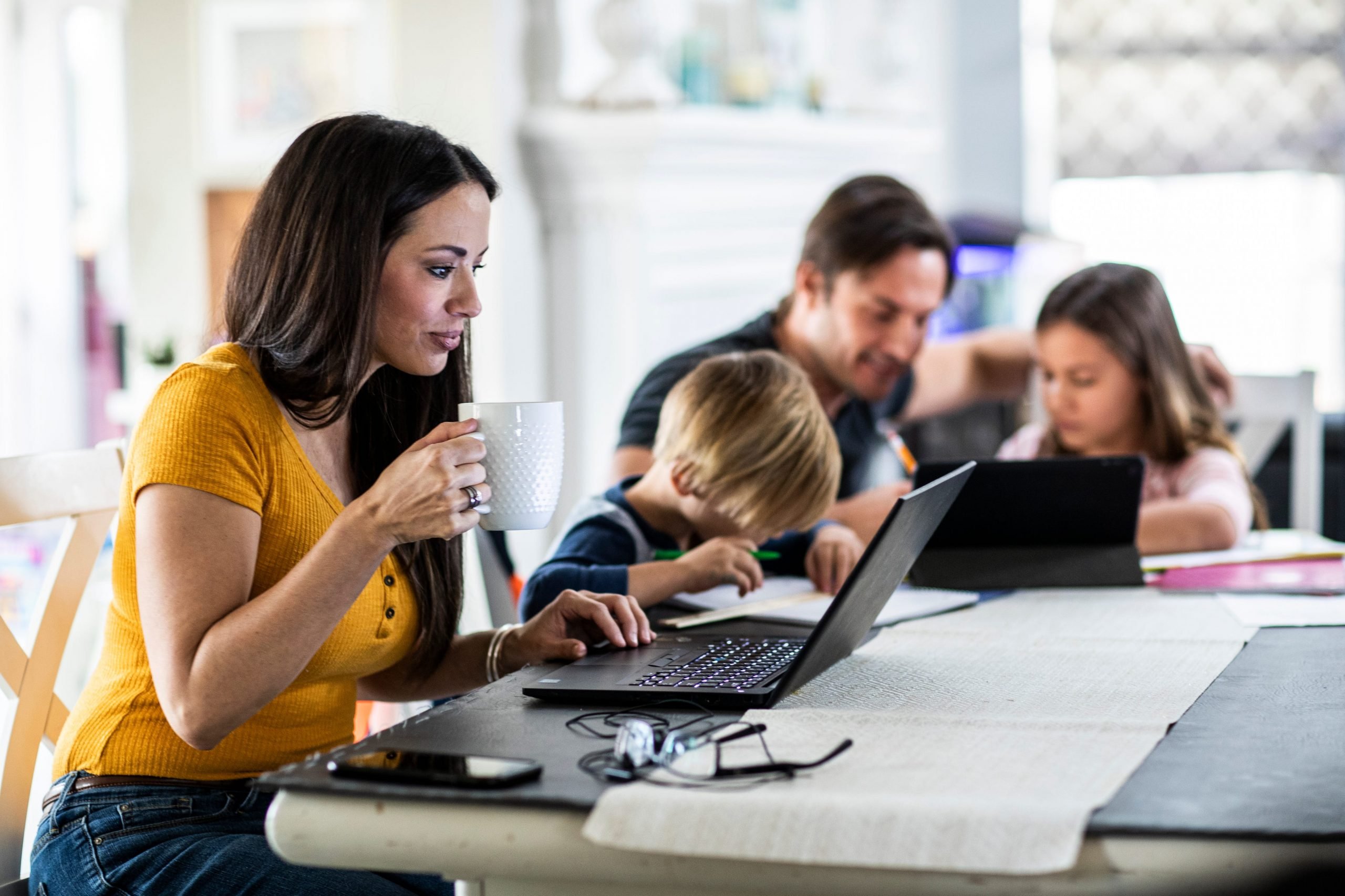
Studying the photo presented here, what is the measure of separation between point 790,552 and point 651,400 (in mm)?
368

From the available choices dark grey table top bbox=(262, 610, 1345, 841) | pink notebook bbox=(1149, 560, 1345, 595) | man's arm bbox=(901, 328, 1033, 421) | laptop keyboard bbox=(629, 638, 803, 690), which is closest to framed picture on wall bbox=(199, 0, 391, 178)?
man's arm bbox=(901, 328, 1033, 421)

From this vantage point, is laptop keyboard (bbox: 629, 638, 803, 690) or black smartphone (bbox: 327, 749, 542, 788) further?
laptop keyboard (bbox: 629, 638, 803, 690)

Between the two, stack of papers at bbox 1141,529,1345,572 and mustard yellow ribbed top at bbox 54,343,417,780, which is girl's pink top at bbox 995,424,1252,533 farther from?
mustard yellow ribbed top at bbox 54,343,417,780

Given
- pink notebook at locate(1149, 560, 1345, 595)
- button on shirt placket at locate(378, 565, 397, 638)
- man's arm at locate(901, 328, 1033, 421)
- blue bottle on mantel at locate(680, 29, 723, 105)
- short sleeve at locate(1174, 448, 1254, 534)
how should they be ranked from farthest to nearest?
1. blue bottle on mantel at locate(680, 29, 723, 105)
2. man's arm at locate(901, 328, 1033, 421)
3. short sleeve at locate(1174, 448, 1254, 534)
4. pink notebook at locate(1149, 560, 1345, 595)
5. button on shirt placket at locate(378, 565, 397, 638)

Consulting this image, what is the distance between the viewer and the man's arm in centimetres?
262

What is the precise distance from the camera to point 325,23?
3.81 m

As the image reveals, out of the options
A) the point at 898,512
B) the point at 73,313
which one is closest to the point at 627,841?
the point at 898,512

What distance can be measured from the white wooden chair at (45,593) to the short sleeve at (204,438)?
0.26 metres

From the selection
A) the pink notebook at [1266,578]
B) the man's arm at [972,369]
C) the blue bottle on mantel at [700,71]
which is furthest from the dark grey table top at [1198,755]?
the blue bottle on mantel at [700,71]

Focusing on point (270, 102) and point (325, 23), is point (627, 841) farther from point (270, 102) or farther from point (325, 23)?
point (270, 102)

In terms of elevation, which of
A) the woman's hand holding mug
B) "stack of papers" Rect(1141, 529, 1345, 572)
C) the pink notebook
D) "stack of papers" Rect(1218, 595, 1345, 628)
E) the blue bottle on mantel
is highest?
the blue bottle on mantel

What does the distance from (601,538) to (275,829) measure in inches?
30.0

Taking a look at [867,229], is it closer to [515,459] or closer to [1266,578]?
[1266,578]

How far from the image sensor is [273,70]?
4.08m
